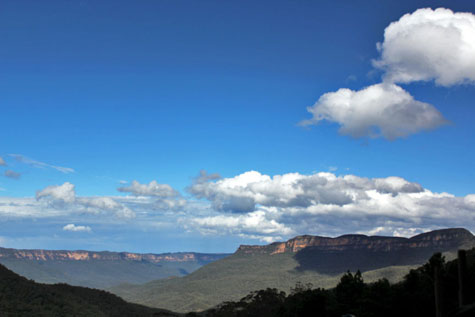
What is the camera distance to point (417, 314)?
67688 mm

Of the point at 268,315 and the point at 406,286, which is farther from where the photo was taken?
the point at 268,315

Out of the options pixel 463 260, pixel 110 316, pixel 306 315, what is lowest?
pixel 110 316

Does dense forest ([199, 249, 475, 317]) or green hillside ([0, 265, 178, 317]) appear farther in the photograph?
green hillside ([0, 265, 178, 317])

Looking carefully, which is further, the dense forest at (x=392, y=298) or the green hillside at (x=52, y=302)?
the green hillside at (x=52, y=302)

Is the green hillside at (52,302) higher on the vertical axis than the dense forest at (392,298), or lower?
lower

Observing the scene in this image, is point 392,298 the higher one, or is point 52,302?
point 392,298

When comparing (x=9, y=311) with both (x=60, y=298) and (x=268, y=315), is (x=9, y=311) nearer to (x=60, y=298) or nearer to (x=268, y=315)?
(x=60, y=298)

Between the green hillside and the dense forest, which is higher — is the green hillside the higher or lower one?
the lower one

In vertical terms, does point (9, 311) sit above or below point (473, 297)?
below

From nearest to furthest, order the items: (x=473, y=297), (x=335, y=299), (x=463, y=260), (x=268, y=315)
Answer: (x=463, y=260) < (x=473, y=297) < (x=335, y=299) < (x=268, y=315)

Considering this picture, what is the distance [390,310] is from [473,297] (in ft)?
40.0

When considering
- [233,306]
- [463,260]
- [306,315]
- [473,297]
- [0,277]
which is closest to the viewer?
[463,260]

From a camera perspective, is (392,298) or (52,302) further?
(52,302)

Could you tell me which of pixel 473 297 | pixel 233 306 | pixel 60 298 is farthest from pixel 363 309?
pixel 60 298
